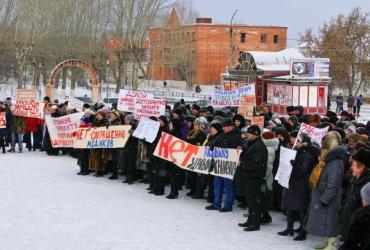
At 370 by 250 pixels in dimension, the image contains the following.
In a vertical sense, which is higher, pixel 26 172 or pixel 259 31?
pixel 259 31

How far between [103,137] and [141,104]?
145 cm

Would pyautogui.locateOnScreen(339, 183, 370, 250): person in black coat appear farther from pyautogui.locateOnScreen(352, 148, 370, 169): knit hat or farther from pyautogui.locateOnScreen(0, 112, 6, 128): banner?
pyautogui.locateOnScreen(0, 112, 6, 128): banner

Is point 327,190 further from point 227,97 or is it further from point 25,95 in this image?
point 25,95

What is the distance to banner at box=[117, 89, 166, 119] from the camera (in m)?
15.8

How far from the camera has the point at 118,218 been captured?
11.0m

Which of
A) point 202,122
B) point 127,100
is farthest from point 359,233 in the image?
point 127,100

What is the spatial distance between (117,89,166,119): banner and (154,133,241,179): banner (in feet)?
8.94

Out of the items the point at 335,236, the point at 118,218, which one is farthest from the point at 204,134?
the point at 335,236

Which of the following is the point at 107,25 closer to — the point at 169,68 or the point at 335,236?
the point at 169,68

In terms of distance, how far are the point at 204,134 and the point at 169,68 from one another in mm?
75378

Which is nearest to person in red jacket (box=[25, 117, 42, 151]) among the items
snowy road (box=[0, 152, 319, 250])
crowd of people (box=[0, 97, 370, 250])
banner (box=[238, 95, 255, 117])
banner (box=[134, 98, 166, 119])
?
crowd of people (box=[0, 97, 370, 250])

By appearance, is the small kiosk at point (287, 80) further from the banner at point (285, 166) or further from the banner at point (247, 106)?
the banner at point (285, 166)

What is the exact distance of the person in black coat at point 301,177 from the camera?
9.32 m

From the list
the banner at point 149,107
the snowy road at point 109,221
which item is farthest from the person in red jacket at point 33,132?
the banner at point 149,107
